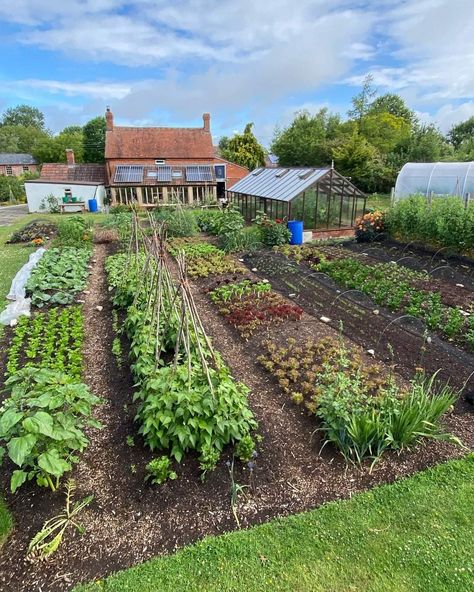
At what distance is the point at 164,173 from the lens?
25.8 metres

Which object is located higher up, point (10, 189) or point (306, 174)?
point (10, 189)

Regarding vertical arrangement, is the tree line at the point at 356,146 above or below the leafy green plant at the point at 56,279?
Result: above

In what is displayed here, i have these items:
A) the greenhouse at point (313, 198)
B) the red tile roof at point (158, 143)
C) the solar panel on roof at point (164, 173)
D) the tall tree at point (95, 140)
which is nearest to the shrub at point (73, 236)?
the greenhouse at point (313, 198)

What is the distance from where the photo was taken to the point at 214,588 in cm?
262

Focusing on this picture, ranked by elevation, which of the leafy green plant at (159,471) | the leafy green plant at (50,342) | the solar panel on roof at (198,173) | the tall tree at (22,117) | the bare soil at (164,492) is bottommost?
the bare soil at (164,492)

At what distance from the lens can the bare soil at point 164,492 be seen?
285 centimetres

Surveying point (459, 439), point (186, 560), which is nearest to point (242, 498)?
point (186, 560)

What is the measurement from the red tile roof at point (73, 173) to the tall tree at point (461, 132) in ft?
125

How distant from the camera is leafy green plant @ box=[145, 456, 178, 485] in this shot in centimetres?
339

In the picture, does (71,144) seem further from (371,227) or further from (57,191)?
(371,227)

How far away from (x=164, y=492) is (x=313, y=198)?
12.6 meters

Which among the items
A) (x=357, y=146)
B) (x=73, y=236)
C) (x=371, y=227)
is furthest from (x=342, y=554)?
(x=357, y=146)

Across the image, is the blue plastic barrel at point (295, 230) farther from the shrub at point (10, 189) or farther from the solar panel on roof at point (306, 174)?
the shrub at point (10, 189)

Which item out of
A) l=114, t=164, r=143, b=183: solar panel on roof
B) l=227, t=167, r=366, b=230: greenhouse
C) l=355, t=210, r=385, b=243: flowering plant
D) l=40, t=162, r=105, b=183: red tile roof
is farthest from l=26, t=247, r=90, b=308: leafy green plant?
l=40, t=162, r=105, b=183: red tile roof
